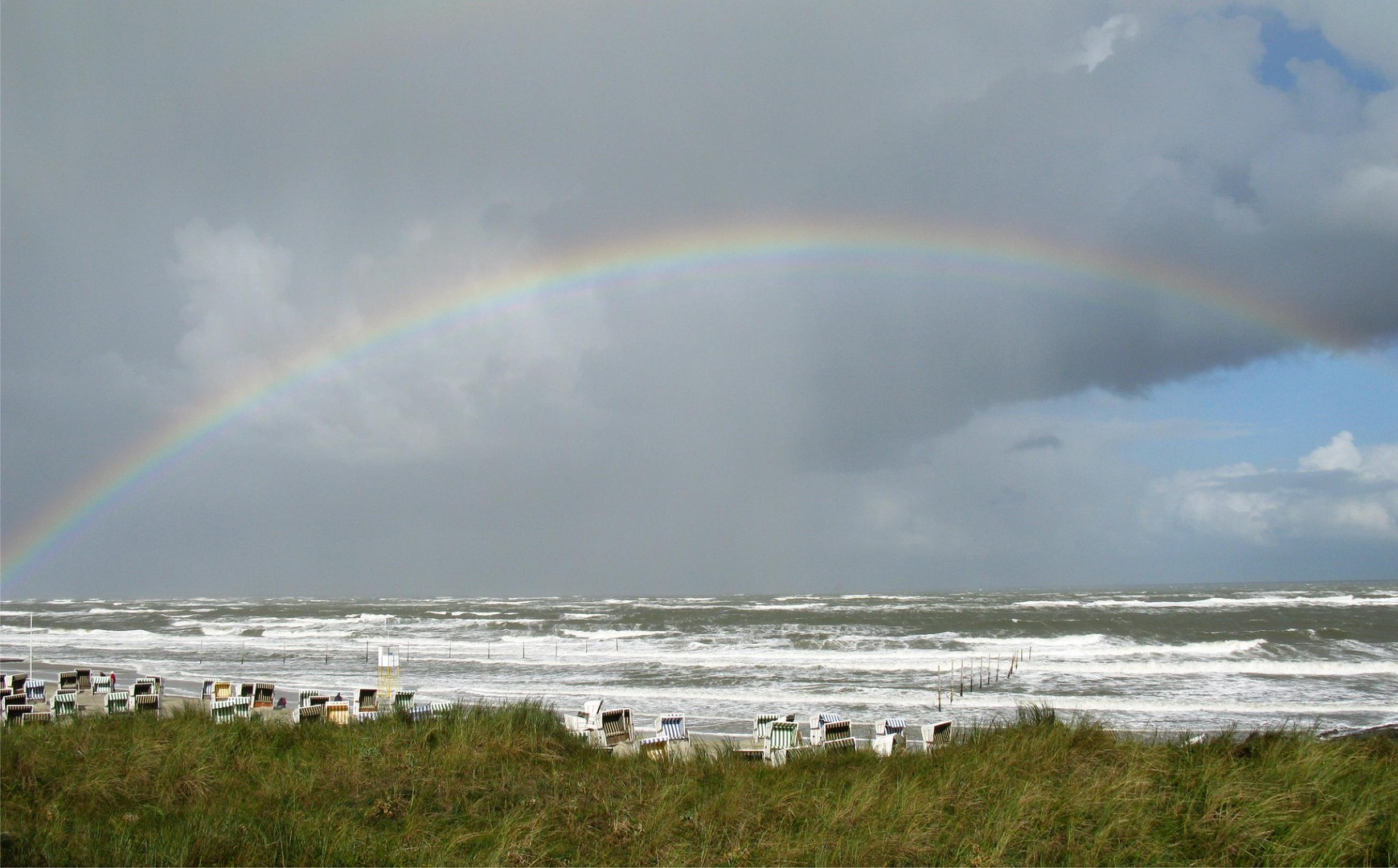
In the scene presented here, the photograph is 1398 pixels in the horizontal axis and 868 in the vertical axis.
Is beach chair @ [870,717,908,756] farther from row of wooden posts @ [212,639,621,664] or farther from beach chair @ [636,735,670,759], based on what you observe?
row of wooden posts @ [212,639,621,664]

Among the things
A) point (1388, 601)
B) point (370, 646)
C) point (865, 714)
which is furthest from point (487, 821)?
point (1388, 601)

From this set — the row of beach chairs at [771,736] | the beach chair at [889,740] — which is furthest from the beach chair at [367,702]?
the beach chair at [889,740]

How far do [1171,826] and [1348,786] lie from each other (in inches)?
82.2

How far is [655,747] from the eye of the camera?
38.6ft

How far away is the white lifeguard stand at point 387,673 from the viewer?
2339 cm

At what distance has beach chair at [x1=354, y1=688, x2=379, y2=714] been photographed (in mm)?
14840

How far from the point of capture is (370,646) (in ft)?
155

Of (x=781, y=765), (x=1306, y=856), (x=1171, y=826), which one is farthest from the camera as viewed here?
(x=781, y=765)

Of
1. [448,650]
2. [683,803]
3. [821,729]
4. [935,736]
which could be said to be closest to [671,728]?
[821,729]

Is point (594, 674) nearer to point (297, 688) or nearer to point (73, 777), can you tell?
point (297, 688)

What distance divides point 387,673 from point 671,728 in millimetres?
17459

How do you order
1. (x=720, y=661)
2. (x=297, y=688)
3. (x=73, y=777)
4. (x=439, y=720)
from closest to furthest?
1. (x=73, y=777)
2. (x=439, y=720)
3. (x=297, y=688)
4. (x=720, y=661)

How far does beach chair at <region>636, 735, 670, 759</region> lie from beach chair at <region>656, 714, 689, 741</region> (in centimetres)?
23

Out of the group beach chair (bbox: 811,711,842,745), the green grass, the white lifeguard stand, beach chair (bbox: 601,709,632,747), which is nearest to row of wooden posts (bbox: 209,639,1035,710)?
the white lifeguard stand
